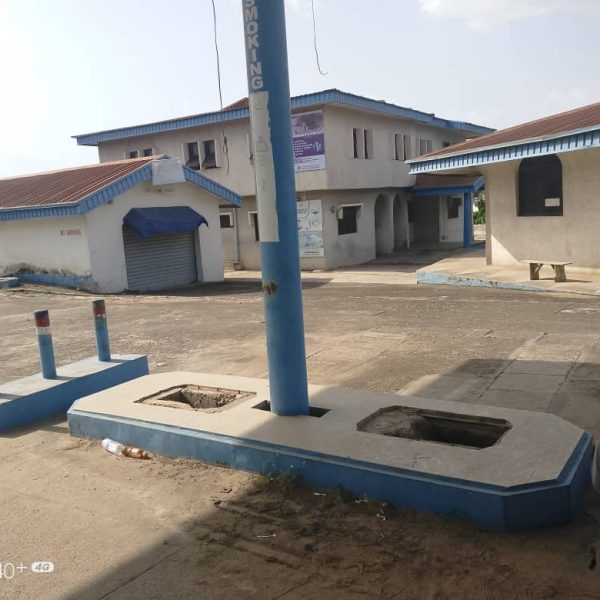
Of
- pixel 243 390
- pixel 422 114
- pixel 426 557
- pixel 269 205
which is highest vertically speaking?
pixel 422 114

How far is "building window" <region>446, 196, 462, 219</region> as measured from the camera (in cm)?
3017

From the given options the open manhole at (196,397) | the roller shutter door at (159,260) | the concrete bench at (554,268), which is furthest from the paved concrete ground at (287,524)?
the roller shutter door at (159,260)

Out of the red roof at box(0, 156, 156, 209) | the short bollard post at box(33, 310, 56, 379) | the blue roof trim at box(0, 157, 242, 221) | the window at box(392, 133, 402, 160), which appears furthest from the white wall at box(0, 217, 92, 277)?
the window at box(392, 133, 402, 160)

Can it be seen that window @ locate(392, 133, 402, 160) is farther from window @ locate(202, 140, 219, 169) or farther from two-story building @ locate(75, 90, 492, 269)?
window @ locate(202, 140, 219, 169)

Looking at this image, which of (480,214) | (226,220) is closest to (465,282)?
(226,220)

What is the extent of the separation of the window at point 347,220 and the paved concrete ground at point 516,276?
5.93 meters

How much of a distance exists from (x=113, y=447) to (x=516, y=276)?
12.4m

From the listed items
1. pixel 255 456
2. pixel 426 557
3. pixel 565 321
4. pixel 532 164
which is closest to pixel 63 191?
pixel 532 164

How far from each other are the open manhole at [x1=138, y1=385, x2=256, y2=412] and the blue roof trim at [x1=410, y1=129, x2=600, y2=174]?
10385 mm

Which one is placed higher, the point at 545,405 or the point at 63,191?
the point at 63,191

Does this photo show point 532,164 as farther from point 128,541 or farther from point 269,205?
point 128,541

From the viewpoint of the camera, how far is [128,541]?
394cm

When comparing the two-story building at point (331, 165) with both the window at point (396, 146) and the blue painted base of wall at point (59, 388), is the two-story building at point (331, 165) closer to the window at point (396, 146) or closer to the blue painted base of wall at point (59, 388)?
the window at point (396, 146)

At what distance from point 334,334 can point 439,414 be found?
5223 millimetres
